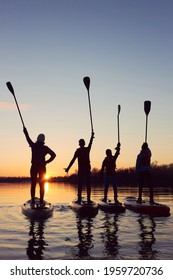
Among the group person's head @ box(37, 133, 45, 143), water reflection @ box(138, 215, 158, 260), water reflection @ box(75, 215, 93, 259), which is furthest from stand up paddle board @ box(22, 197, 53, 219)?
water reflection @ box(138, 215, 158, 260)

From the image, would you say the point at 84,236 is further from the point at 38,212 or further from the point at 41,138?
the point at 41,138

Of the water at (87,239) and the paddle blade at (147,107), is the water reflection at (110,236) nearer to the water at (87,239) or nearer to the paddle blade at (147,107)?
the water at (87,239)

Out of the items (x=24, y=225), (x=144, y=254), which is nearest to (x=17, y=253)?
(x=144, y=254)

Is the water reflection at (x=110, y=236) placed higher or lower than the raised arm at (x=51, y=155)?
lower

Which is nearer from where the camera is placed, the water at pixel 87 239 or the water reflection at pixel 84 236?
the water at pixel 87 239

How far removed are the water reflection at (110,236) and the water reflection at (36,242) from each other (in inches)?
47.9

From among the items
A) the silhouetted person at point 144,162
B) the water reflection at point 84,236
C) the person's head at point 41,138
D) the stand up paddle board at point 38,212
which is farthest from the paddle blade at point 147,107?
the stand up paddle board at point 38,212

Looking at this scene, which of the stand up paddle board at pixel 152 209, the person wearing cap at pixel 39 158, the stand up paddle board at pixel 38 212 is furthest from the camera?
the stand up paddle board at pixel 152 209

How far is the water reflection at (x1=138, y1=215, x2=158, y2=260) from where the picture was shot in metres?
6.34

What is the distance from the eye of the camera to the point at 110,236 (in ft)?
26.7

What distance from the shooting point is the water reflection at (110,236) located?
21.3 feet
